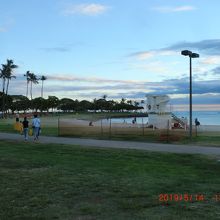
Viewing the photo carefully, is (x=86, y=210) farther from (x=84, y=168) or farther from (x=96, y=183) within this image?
(x=84, y=168)

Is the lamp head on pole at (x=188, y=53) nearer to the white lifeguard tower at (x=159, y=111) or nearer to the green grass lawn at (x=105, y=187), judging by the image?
the green grass lawn at (x=105, y=187)

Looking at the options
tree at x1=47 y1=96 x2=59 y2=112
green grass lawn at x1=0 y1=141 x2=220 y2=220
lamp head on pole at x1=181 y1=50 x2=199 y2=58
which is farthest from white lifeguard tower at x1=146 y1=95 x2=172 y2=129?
tree at x1=47 y1=96 x2=59 y2=112

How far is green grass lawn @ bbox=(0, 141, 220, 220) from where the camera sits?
6938 mm

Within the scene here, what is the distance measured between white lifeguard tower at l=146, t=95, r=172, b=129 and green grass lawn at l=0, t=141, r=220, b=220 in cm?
2654

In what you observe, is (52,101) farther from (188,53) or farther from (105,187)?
(105,187)

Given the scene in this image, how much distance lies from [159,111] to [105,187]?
109 ft

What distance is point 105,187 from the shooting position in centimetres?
923

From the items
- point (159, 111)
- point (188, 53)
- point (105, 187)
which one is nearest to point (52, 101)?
point (159, 111)

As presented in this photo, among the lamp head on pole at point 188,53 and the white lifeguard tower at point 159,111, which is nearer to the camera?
the lamp head on pole at point 188,53

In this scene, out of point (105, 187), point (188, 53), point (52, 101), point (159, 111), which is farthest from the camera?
point (52, 101)

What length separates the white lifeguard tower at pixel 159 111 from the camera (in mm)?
41906

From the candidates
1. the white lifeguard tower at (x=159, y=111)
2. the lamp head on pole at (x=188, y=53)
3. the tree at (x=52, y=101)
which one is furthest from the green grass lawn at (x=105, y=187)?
the tree at (x=52, y=101)

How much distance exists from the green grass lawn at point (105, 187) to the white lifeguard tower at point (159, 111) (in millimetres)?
26539

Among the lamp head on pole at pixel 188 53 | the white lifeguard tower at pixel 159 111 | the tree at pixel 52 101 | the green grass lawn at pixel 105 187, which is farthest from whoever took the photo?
the tree at pixel 52 101
